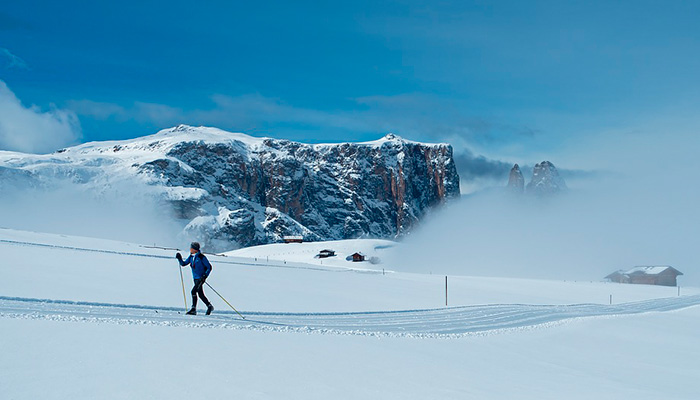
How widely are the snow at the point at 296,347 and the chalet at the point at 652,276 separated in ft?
255

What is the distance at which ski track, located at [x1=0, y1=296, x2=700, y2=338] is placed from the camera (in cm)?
1612

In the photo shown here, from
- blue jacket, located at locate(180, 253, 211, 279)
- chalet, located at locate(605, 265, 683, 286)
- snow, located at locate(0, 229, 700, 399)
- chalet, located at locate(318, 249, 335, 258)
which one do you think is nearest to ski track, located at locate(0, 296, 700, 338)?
snow, located at locate(0, 229, 700, 399)

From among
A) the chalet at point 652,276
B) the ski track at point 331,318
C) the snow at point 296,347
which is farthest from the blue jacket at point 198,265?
the chalet at point 652,276

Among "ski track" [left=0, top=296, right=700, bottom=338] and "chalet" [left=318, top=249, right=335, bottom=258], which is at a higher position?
"chalet" [left=318, top=249, right=335, bottom=258]

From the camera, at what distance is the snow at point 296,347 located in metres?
10.1

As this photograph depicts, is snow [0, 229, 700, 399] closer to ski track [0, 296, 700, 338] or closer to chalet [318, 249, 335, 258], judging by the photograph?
ski track [0, 296, 700, 338]

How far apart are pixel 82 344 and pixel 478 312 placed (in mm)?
23698

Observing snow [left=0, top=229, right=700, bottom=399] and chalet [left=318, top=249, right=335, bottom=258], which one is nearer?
snow [left=0, top=229, right=700, bottom=399]

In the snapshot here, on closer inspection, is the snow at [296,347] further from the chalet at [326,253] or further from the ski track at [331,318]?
the chalet at [326,253]

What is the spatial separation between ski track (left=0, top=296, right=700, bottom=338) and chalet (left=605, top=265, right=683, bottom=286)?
78.0 m

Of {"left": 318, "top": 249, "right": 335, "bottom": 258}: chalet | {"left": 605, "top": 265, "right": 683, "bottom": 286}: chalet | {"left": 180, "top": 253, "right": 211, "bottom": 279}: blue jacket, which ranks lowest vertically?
{"left": 605, "top": 265, "right": 683, "bottom": 286}: chalet

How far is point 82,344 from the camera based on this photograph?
459 inches

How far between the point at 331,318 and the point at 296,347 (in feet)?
32.7

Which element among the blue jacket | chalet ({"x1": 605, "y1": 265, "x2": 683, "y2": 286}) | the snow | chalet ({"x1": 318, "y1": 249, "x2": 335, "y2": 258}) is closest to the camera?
the snow
